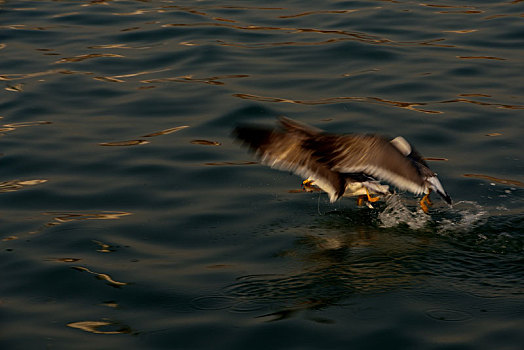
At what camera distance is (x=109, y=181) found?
23.9ft

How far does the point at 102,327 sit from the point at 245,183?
253 cm

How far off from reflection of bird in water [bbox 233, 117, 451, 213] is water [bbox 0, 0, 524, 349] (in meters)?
0.51

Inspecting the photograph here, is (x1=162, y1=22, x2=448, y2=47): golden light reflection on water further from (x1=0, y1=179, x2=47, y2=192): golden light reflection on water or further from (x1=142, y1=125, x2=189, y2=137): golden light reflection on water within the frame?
(x1=0, y1=179, x2=47, y2=192): golden light reflection on water

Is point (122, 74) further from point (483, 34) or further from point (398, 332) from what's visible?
point (398, 332)

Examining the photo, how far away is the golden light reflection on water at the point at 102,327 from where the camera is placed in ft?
16.3

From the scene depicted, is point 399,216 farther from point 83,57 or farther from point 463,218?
point 83,57

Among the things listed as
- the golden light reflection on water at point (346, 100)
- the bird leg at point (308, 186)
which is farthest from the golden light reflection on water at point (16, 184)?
the golden light reflection on water at point (346, 100)

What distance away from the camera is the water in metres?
5.07

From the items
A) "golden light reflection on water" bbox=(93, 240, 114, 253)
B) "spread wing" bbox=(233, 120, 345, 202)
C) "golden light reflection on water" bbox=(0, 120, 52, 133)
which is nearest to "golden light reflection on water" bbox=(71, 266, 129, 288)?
"golden light reflection on water" bbox=(93, 240, 114, 253)

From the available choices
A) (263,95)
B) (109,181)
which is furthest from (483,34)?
(109,181)

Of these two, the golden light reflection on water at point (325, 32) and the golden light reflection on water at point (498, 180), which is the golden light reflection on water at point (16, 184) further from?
the golden light reflection on water at point (325, 32)

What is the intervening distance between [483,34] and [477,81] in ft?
5.84

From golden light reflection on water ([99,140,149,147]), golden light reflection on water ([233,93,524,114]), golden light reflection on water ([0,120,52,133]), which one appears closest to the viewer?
golden light reflection on water ([99,140,149,147])

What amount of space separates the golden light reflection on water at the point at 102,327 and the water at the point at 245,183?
0.04 ft
